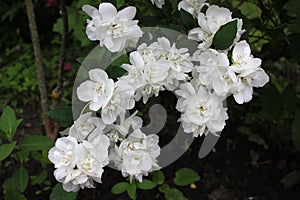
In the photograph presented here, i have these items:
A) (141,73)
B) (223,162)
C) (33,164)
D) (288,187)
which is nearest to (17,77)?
(33,164)

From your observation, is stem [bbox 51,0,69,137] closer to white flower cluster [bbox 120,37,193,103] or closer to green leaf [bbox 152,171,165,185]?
green leaf [bbox 152,171,165,185]

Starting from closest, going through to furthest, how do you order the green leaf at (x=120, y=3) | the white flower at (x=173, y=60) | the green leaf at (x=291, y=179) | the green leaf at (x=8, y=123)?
the white flower at (x=173, y=60) < the green leaf at (x=120, y=3) < the green leaf at (x=8, y=123) < the green leaf at (x=291, y=179)

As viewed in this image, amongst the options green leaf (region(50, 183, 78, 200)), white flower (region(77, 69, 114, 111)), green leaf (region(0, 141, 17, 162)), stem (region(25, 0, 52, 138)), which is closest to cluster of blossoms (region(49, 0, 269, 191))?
white flower (region(77, 69, 114, 111))

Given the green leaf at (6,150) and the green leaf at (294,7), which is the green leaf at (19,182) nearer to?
the green leaf at (6,150)

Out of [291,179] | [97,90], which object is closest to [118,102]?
[97,90]

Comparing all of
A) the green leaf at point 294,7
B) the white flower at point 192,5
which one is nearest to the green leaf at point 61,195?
the white flower at point 192,5
